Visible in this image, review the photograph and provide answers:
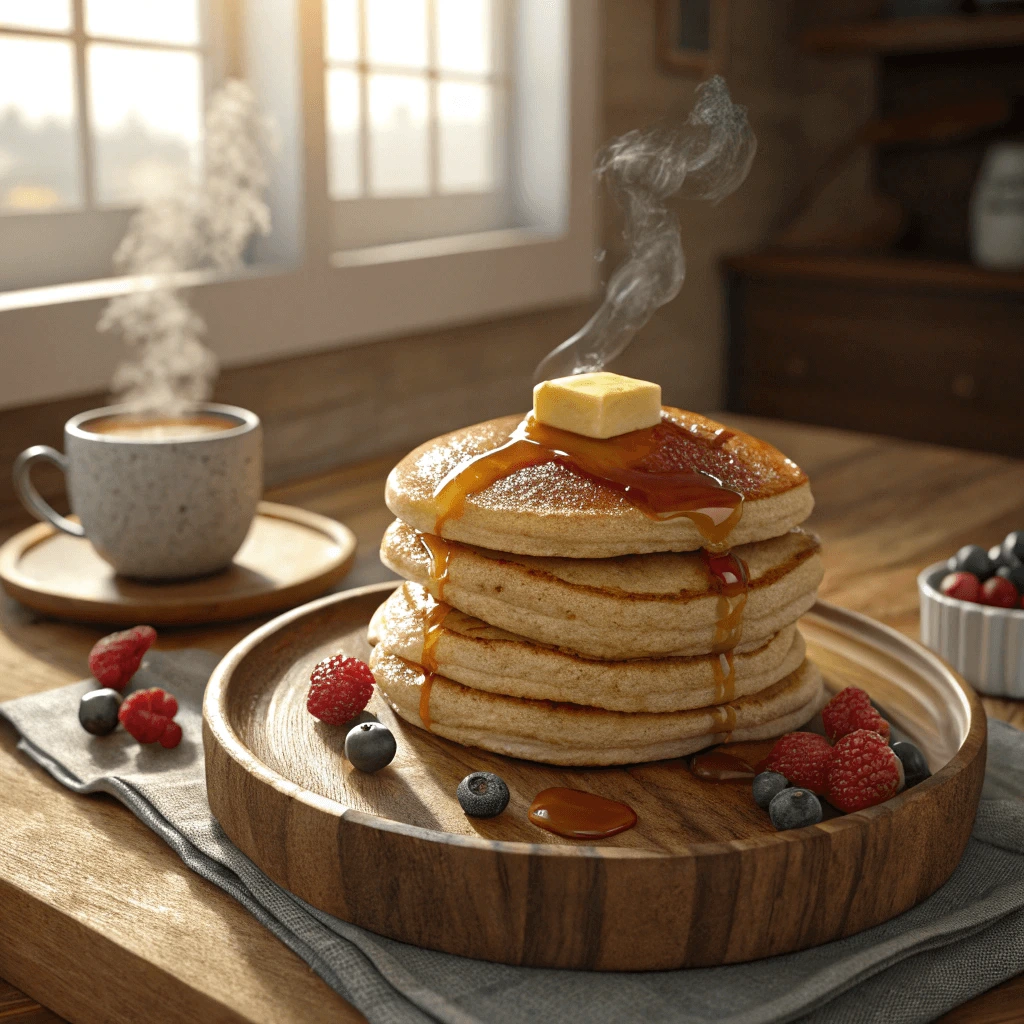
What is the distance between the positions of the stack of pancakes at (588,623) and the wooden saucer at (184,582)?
1.26ft

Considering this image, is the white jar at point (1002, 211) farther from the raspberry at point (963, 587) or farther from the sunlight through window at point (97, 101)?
the raspberry at point (963, 587)

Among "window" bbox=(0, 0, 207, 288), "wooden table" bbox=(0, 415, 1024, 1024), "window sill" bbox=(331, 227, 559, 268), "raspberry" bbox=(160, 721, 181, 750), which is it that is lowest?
"wooden table" bbox=(0, 415, 1024, 1024)

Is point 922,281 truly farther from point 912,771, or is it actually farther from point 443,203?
point 912,771

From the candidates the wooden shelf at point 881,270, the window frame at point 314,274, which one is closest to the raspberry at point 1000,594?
the window frame at point 314,274

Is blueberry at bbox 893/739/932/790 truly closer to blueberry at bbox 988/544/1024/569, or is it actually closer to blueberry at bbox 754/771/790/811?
blueberry at bbox 754/771/790/811

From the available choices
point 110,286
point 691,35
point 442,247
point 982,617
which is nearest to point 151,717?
point 982,617

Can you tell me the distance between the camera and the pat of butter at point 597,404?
92 cm

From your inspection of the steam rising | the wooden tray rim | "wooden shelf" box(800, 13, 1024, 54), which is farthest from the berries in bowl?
"wooden shelf" box(800, 13, 1024, 54)

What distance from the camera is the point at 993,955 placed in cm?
73

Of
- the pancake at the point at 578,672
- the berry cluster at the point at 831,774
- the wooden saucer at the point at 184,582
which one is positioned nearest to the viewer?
the berry cluster at the point at 831,774

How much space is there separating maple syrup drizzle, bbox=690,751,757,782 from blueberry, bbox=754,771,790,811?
0.13ft

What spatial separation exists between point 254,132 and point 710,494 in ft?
5.05

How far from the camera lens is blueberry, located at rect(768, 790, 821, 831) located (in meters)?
0.76

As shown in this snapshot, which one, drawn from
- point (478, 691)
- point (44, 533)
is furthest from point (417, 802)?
point (44, 533)
